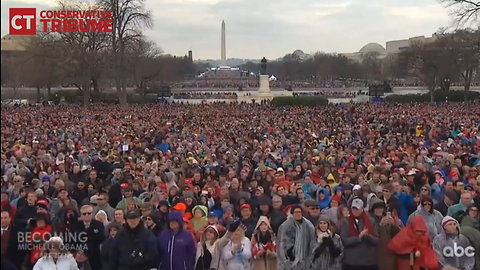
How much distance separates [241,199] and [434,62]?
58.2 meters

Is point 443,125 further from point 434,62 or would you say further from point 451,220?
point 434,62

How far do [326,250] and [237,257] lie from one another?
964 millimetres

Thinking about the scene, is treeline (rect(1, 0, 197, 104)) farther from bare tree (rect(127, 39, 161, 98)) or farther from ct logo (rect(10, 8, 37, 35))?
ct logo (rect(10, 8, 37, 35))

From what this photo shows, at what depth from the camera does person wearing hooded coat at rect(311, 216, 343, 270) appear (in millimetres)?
7441

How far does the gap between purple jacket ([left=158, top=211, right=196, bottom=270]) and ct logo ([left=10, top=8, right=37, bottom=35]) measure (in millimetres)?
2893

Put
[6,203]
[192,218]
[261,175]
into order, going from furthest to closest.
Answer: [261,175]
[192,218]
[6,203]

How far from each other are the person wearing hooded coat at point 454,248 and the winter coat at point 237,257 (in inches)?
81.6

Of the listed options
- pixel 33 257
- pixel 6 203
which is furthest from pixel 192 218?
pixel 6 203

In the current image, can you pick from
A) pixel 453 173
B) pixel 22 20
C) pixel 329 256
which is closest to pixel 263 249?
pixel 329 256

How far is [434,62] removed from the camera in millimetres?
64625

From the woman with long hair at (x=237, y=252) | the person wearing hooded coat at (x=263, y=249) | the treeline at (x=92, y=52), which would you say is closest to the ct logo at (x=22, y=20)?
the woman with long hair at (x=237, y=252)

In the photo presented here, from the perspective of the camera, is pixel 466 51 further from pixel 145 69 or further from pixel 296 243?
pixel 296 243

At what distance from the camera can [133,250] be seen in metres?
6.91

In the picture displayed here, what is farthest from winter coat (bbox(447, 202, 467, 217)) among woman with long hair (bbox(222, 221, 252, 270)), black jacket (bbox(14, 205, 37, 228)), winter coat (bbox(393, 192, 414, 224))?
black jacket (bbox(14, 205, 37, 228))
